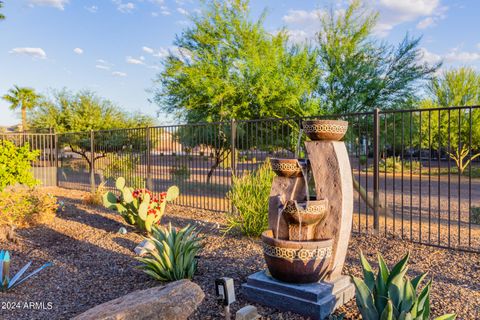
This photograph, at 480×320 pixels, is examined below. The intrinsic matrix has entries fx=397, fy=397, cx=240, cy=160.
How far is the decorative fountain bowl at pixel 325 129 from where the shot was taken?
4.07 m

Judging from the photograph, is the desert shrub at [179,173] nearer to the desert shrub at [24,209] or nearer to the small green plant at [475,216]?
the desert shrub at [24,209]

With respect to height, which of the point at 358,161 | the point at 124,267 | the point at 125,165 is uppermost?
the point at 358,161

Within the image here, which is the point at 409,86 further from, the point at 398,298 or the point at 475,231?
the point at 398,298

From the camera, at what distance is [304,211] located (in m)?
3.76

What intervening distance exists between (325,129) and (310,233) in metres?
1.07

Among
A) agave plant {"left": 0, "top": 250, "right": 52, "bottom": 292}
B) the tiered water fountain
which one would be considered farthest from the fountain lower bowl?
agave plant {"left": 0, "top": 250, "right": 52, "bottom": 292}

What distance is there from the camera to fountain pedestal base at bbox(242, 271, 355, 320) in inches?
142

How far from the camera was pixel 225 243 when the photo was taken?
21.0ft

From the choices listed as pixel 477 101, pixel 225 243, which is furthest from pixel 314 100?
pixel 477 101

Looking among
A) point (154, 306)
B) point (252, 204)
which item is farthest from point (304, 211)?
point (252, 204)

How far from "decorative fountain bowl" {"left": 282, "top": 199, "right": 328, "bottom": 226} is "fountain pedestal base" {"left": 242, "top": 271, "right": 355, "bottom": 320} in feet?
2.01

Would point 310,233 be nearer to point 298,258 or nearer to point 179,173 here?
point 298,258

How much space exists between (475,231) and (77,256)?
7.74 metres

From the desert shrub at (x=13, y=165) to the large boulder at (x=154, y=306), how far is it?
4934 mm
